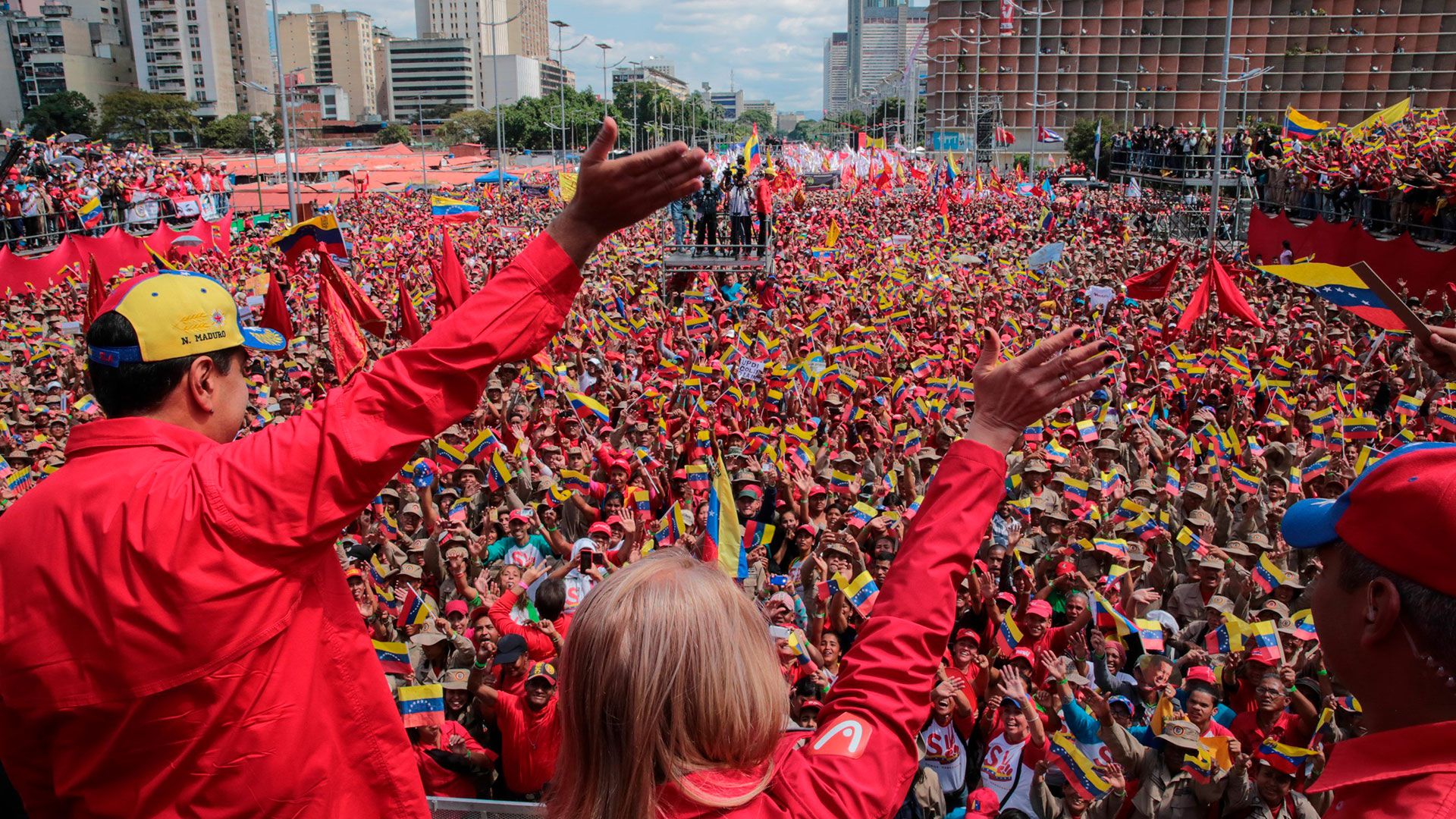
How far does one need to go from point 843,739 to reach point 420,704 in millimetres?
3324

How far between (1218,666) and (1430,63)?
101732 millimetres

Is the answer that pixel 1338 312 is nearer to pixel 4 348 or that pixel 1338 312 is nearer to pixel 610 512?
pixel 610 512

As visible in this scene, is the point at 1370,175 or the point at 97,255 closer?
the point at 1370,175

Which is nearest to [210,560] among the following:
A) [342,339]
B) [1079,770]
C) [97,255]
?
[1079,770]

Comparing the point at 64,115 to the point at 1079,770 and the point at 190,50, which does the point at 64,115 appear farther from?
the point at 1079,770

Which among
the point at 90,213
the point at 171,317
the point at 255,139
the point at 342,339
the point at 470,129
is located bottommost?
the point at 342,339

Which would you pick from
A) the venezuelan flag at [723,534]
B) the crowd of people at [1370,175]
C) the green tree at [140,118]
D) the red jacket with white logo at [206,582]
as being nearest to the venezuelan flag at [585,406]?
the venezuelan flag at [723,534]

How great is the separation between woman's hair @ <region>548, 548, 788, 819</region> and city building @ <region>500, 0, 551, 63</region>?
497ft

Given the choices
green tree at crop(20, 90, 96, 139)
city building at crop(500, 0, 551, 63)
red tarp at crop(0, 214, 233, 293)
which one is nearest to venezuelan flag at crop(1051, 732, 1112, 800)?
red tarp at crop(0, 214, 233, 293)

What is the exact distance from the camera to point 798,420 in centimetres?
1039

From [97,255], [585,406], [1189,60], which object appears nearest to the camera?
[585,406]

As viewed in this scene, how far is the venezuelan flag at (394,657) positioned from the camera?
499 cm

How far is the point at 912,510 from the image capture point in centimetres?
768

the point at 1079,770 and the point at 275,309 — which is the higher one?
the point at 275,309
